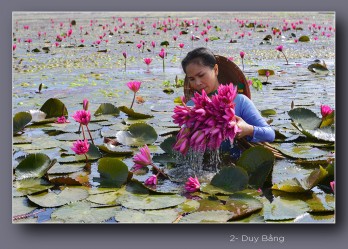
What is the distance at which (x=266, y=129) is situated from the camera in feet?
12.0

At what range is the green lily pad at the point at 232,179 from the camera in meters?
3.38

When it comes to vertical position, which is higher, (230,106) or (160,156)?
(230,106)

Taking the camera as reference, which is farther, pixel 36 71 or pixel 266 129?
pixel 36 71

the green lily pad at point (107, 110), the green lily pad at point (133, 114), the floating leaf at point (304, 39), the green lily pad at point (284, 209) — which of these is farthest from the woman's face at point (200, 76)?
the floating leaf at point (304, 39)

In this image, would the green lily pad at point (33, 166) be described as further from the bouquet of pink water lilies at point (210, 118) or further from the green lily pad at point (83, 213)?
the bouquet of pink water lilies at point (210, 118)

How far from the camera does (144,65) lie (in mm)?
5797

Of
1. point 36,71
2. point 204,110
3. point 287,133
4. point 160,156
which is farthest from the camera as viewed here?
point 36,71

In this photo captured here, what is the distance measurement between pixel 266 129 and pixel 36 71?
223cm

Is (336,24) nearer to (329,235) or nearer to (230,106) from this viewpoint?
(230,106)

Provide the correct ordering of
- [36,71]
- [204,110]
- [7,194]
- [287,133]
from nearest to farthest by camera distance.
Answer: [204,110] → [7,194] → [287,133] → [36,71]

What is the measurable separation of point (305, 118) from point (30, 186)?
1.94 meters

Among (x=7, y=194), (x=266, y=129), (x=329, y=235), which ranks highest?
(x=266, y=129)

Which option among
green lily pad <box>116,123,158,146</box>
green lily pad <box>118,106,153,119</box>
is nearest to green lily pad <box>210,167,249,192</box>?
green lily pad <box>116,123,158,146</box>

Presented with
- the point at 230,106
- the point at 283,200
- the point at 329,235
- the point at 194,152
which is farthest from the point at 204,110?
the point at 329,235
